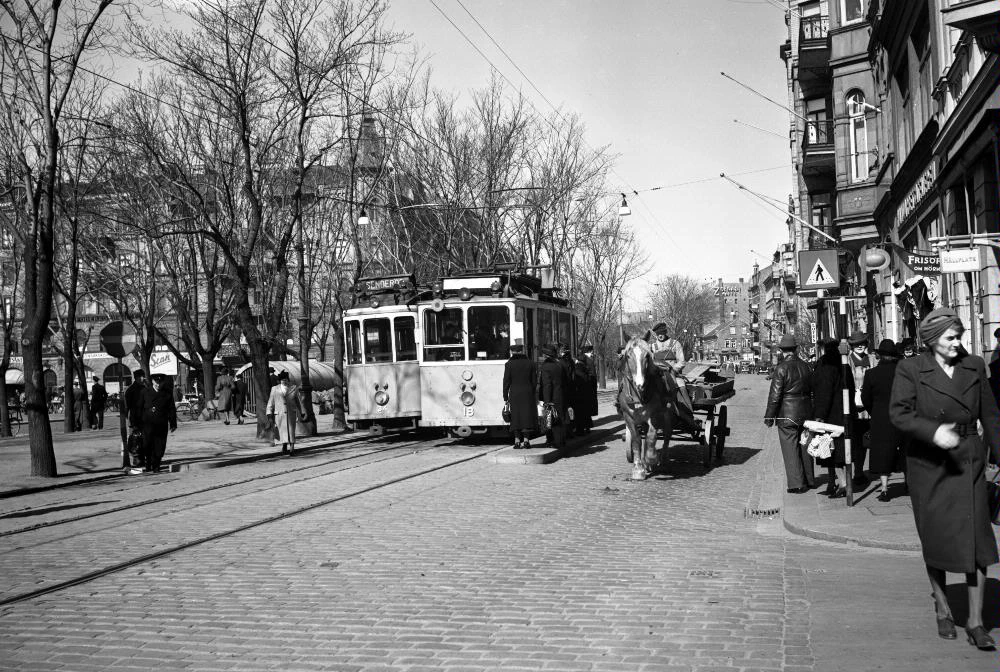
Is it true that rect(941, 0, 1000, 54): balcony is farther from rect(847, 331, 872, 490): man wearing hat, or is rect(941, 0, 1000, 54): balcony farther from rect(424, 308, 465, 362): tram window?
rect(424, 308, 465, 362): tram window

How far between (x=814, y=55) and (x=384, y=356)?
68.3 ft

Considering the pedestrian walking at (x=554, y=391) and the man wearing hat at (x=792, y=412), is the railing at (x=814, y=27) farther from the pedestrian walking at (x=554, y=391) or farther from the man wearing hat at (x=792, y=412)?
the man wearing hat at (x=792, y=412)

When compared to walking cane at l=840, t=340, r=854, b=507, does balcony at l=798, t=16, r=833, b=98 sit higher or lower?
higher

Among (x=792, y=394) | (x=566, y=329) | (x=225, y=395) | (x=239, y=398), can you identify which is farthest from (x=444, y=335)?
(x=225, y=395)

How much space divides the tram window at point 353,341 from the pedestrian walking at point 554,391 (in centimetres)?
525

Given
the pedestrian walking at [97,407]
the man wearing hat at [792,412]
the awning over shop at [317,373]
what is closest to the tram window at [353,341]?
the man wearing hat at [792,412]

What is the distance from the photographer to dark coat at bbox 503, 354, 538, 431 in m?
16.8

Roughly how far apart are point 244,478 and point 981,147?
11.9 metres

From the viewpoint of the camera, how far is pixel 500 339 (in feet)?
63.8

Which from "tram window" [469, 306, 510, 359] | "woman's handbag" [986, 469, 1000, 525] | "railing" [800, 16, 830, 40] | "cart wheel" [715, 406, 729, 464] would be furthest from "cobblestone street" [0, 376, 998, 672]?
"railing" [800, 16, 830, 40]

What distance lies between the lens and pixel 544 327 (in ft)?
68.2

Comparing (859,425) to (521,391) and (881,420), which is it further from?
(521,391)

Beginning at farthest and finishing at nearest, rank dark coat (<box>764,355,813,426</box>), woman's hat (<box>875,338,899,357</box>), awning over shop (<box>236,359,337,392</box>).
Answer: awning over shop (<box>236,359,337,392</box>) → dark coat (<box>764,355,813,426</box>) → woman's hat (<box>875,338,899,357</box>)

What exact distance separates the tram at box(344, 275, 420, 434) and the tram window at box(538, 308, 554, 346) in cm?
251
